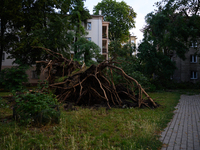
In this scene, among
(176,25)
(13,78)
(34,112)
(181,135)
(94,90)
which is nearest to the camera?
(181,135)

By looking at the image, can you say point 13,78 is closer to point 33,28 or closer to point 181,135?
point 33,28

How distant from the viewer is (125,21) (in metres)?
42.8

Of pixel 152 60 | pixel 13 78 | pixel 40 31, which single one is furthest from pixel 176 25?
pixel 13 78

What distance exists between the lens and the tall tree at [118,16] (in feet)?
138

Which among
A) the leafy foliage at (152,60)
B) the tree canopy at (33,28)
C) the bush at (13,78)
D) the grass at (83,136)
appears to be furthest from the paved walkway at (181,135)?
the tree canopy at (33,28)

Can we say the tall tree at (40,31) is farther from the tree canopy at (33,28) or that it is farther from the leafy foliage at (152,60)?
the leafy foliage at (152,60)

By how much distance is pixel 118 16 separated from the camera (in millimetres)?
42281

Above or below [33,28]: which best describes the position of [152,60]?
below

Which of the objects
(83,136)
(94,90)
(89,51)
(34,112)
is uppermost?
(89,51)

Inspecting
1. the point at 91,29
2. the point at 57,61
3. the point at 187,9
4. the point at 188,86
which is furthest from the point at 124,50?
the point at 57,61

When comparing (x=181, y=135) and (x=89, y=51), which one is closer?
(x=181, y=135)

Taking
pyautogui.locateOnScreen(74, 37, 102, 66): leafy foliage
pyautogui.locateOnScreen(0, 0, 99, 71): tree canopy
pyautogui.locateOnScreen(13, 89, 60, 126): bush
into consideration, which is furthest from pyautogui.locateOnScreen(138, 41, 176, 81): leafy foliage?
pyautogui.locateOnScreen(13, 89, 60, 126): bush

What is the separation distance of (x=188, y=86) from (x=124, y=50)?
1309 centimetres

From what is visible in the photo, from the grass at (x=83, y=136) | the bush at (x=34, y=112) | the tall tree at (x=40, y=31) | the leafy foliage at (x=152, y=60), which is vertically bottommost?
the grass at (x=83, y=136)
